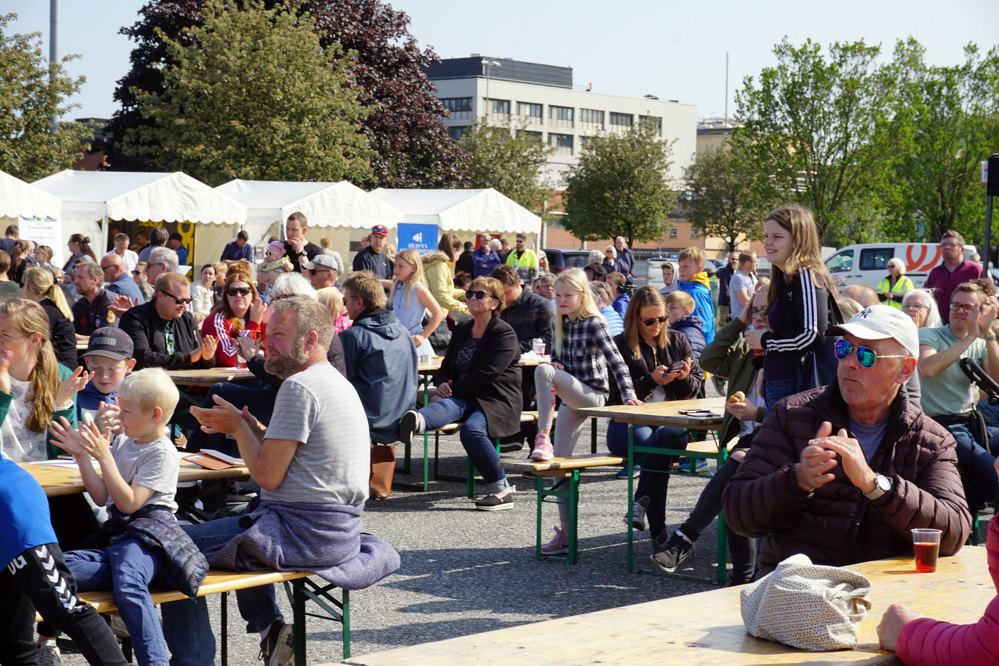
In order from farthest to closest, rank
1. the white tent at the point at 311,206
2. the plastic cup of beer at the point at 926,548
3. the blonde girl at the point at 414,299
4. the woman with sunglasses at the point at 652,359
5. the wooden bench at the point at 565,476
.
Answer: the white tent at the point at 311,206
the blonde girl at the point at 414,299
the woman with sunglasses at the point at 652,359
the wooden bench at the point at 565,476
the plastic cup of beer at the point at 926,548

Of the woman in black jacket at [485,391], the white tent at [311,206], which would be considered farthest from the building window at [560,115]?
the woman in black jacket at [485,391]

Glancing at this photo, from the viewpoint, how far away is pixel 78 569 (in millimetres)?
4000

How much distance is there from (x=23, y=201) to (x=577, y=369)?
15.5m

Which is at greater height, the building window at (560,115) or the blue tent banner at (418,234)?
the building window at (560,115)

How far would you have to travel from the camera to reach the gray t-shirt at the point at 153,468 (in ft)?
13.7

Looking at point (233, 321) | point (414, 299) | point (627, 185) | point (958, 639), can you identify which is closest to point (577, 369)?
point (233, 321)

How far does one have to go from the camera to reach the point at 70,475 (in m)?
4.85

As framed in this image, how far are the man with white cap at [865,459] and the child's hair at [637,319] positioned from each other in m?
4.20

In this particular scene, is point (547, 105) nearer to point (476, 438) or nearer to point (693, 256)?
point (693, 256)

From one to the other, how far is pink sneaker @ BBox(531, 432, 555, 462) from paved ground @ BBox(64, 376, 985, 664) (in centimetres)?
60

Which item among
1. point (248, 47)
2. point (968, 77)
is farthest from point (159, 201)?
point (968, 77)

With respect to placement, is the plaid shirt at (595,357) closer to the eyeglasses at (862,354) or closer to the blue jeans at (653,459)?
the blue jeans at (653,459)

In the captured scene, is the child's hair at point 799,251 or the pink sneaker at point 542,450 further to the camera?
the pink sneaker at point 542,450

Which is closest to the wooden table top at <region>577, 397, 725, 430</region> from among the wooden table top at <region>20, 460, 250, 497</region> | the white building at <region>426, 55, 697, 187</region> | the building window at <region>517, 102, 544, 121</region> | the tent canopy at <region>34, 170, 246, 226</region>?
the wooden table top at <region>20, 460, 250, 497</region>
